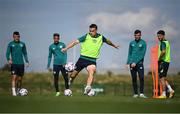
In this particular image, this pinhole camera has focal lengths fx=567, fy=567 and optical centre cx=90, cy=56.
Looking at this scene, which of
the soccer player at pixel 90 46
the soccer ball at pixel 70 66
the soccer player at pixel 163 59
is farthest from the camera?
the soccer ball at pixel 70 66

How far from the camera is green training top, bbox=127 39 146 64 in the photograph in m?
15.3

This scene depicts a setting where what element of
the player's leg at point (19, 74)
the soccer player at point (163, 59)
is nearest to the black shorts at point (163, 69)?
the soccer player at point (163, 59)

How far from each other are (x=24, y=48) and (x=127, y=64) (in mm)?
3309

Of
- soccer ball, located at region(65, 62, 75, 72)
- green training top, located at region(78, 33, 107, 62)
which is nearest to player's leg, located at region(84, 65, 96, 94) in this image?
green training top, located at region(78, 33, 107, 62)

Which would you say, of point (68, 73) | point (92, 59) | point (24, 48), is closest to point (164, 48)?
point (92, 59)

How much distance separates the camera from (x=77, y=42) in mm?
14953

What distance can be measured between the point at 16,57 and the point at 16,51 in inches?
7.6

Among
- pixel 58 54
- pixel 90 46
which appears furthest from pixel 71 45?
pixel 58 54

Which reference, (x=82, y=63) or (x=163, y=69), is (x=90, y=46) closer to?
(x=82, y=63)

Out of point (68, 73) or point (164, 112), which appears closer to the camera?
point (164, 112)

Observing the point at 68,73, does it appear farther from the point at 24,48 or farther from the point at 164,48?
the point at 164,48

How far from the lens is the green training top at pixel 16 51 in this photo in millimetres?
16719

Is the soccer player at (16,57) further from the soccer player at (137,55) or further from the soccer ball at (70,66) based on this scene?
the soccer player at (137,55)

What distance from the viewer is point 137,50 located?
15352mm
